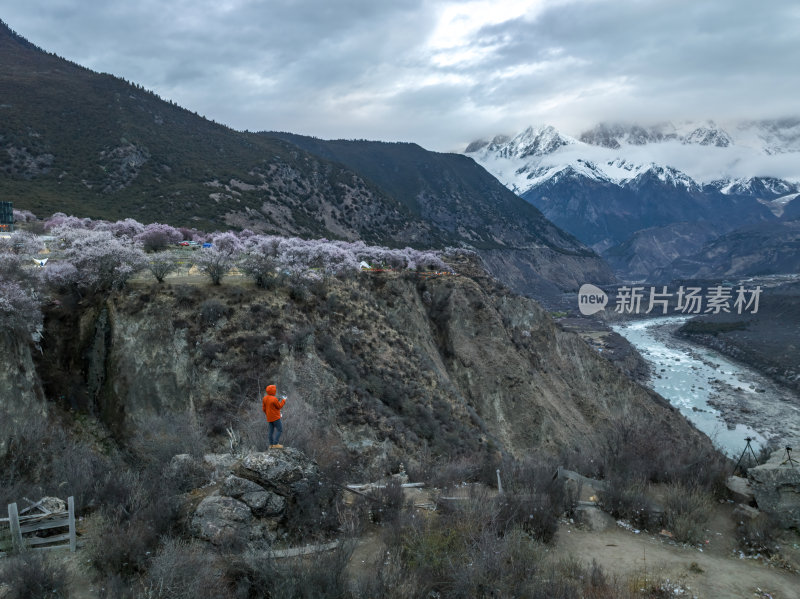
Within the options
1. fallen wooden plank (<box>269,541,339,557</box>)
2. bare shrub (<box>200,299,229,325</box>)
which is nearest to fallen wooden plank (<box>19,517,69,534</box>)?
fallen wooden plank (<box>269,541,339,557</box>)

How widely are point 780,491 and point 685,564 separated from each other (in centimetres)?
348

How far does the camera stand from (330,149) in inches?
7594

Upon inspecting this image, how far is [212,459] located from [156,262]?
14017 millimetres

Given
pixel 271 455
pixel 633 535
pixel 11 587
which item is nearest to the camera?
pixel 11 587

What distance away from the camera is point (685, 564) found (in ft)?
27.9

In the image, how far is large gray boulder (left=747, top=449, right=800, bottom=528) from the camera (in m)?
9.65

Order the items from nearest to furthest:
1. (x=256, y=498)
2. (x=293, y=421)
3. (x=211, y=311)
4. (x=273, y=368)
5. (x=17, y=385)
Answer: (x=256, y=498), (x=293, y=421), (x=17, y=385), (x=273, y=368), (x=211, y=311)

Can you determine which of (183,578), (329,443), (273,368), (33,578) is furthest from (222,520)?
(273,368)

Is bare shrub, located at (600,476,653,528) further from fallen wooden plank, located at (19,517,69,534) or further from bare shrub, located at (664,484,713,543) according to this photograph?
fallen wooden plank, located at (19,517,69,534)

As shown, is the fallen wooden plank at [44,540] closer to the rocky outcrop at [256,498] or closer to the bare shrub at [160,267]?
the rocky outcrop at [256,498]

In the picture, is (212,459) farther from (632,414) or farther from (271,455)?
(632,414)

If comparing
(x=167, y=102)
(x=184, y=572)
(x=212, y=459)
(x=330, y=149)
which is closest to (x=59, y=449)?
(x=212, y=459)

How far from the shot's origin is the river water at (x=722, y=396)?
51.4 m

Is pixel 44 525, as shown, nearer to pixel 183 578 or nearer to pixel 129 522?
pixel 129 522
